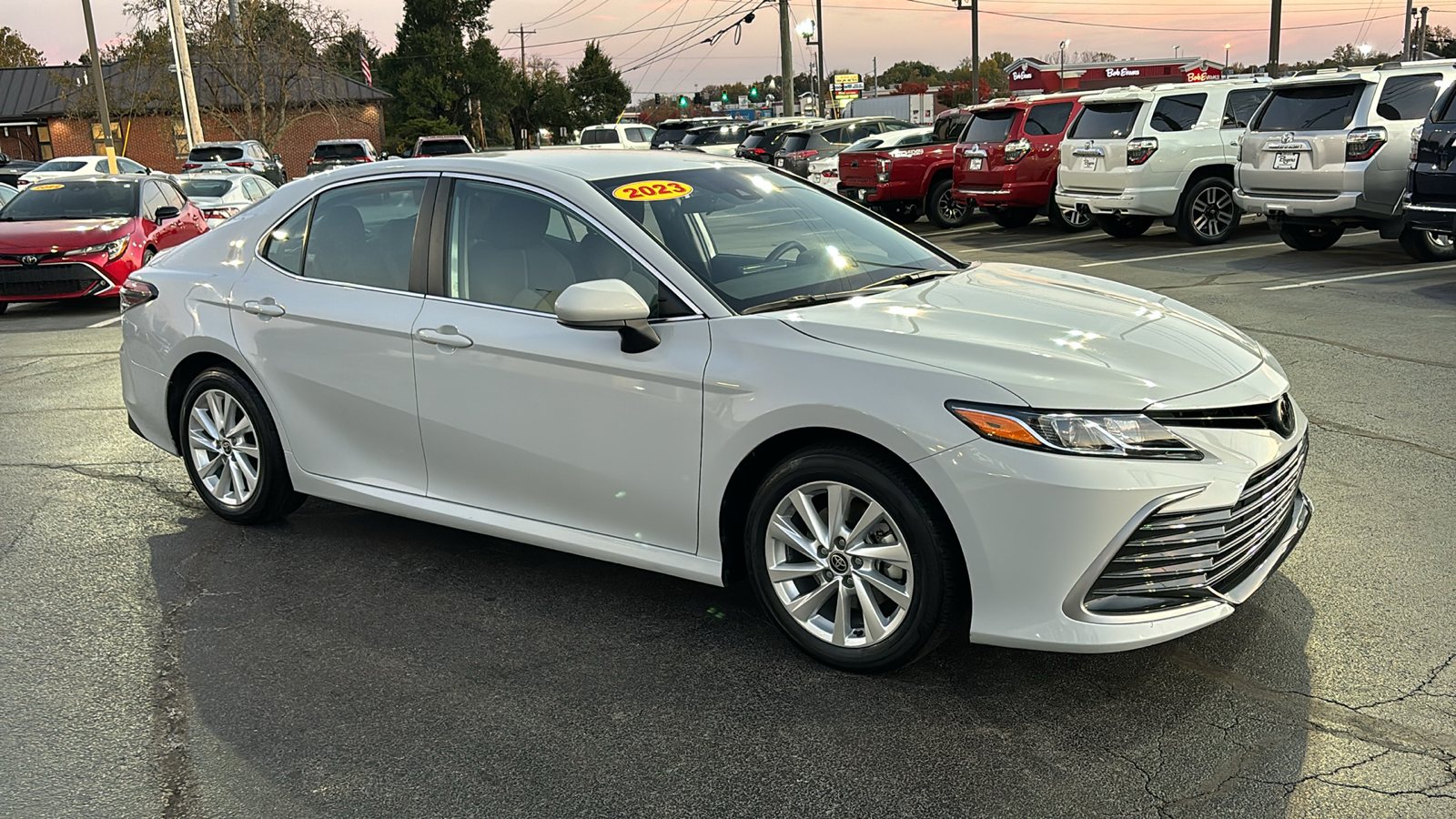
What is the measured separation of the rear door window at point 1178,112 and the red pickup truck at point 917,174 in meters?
4.51

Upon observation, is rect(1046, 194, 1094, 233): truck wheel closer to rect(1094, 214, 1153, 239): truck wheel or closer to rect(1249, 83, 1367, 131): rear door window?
rect(1094, 214, 1153, 239): truck wheel

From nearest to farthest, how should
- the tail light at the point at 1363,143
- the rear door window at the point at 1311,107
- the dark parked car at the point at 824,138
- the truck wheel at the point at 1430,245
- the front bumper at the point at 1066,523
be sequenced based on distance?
the front bumper at the point at 1066,523, the tail light at the point at 1363,143, the truck wheel at the point at 1430,245, the rear door window at the point at 1311,107, the dark parked car at the point at 824,138

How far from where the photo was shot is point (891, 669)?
370 cm

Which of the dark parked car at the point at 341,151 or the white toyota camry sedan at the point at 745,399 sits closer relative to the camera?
the white toyota camry sedan at the point at 745,399

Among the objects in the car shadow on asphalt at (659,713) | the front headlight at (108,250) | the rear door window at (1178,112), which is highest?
the rear door window at (1178,112)

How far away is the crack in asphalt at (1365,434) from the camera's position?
5859 mm

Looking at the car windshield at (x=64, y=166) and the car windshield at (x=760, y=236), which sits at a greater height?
the car windshield at (x=64, y=166)

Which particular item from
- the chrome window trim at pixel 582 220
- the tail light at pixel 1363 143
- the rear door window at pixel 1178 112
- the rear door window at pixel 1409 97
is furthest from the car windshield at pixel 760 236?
the rear door window at pixel 1178 112

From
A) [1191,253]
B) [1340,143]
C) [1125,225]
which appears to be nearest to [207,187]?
[1125,225]

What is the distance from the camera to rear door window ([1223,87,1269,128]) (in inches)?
602

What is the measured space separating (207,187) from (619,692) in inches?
760

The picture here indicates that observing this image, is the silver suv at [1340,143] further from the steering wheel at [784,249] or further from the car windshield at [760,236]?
the steering wheel at [784,249]

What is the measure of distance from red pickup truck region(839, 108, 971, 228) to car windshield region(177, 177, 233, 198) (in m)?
10.4

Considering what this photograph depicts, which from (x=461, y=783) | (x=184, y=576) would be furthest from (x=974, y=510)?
(x=184, y=576)
